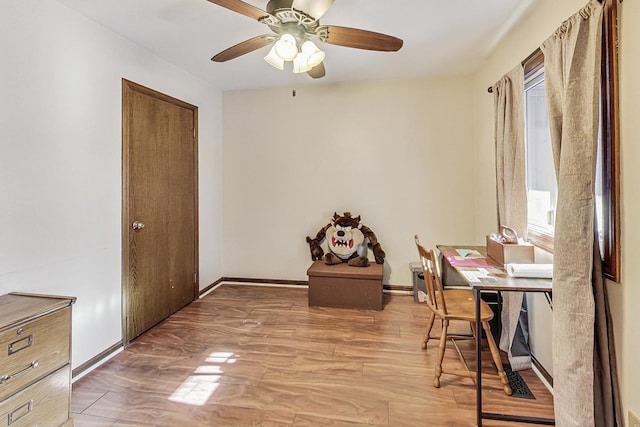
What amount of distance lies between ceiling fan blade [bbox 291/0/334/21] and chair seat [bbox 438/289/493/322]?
75.7 inches

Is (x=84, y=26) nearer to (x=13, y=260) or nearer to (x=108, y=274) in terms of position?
(x=13, y=260)

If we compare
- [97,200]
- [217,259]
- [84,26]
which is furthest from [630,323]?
[217,259]

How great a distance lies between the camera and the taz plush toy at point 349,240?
3.75m

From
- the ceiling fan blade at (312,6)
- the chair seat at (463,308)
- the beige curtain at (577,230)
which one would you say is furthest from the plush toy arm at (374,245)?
the ceiling fan blade at (312,6)

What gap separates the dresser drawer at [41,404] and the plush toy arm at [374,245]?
2.87m

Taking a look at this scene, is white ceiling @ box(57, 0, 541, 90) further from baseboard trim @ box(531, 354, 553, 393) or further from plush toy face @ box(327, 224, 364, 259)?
baseboard trim @ box(531, 354, 553, 393)

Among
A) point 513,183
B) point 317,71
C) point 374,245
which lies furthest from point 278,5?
point 374,245

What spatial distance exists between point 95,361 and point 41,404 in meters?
0.89

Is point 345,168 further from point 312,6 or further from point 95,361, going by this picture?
point 95,361

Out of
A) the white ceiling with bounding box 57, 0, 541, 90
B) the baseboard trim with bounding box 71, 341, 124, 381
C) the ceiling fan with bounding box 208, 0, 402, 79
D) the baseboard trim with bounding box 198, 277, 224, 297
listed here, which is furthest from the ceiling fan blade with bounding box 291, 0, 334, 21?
the baseboard trim with bounding box 198, 277, 224, 297

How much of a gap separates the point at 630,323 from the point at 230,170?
12.9 feet

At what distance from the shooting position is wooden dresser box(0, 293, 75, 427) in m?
1.39

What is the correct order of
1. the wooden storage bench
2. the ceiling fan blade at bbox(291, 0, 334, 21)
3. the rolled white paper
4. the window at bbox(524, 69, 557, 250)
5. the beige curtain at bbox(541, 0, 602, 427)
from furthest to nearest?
the wooden storage bench
the window at bbox(524, 69, 557, 250)
the rolled white paper
the ceiling fan blade at bbox(291, 0, 334, 21)
the beige curtain at bbox(541, 0, 602, 427)

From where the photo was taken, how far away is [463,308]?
7.11 ft
